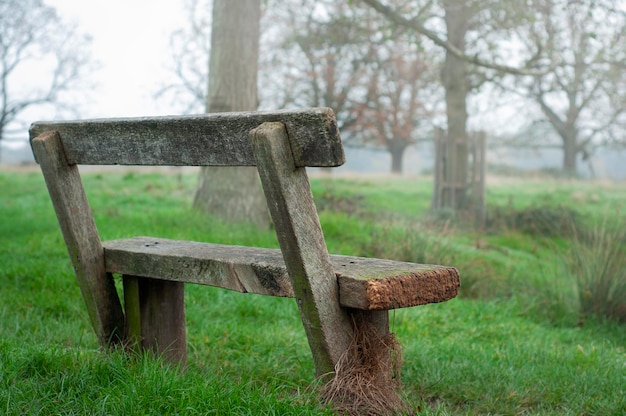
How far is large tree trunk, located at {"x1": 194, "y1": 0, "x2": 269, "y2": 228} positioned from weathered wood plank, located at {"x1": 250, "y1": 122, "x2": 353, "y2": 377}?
6.00 meters

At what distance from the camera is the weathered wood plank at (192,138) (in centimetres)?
248

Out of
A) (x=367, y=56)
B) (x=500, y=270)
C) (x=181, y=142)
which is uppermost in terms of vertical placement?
(x=367, y=56)

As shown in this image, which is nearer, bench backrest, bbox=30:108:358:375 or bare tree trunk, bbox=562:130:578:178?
bench backrest, bbox=30:108:358:375

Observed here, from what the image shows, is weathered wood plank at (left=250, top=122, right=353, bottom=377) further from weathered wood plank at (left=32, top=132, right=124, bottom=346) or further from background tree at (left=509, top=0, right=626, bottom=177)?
background tree at (left=509, top=0, right=626, bottom=177)

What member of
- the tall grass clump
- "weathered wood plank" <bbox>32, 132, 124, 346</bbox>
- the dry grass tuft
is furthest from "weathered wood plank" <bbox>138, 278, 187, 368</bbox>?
the tall grass clump

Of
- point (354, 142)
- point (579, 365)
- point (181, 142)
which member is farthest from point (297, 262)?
point (354, 142)

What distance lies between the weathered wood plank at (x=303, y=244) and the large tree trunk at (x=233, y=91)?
236 inches

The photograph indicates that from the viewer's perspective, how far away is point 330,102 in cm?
3250

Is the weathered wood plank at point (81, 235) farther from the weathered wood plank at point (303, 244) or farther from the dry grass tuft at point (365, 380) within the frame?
the dry grass tuft at point (365, 380)

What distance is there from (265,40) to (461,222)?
59.5 ft

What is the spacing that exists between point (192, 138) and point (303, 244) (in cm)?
63

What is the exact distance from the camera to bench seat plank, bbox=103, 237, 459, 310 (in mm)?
2711

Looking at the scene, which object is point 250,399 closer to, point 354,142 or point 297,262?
point 297,262

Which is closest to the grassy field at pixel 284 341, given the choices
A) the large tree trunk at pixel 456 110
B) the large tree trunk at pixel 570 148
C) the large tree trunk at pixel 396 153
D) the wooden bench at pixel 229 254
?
the wooden bench at pixel 229 254
